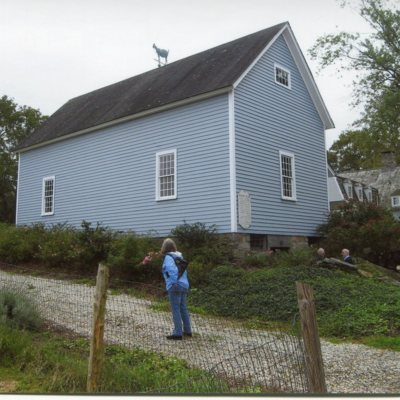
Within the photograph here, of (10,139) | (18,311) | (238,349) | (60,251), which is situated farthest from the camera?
(10,139)

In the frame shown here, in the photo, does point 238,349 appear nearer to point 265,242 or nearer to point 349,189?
point 265,242

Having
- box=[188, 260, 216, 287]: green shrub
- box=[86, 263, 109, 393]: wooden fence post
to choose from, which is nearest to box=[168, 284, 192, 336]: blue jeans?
box=[86, 263, 109, 393]: wooden fence post

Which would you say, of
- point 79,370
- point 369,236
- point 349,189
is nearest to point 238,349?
point 79,370

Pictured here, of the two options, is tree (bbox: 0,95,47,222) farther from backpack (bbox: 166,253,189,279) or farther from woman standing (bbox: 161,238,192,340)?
backpack (bbox: 166,253,189,279)

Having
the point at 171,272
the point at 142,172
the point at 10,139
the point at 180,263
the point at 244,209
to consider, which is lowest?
the point at 171,272

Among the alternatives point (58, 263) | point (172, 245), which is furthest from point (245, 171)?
point (172, 245)

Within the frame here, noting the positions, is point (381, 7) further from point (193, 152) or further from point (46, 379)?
point (46, 379)

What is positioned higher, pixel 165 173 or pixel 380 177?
pixel 380 177

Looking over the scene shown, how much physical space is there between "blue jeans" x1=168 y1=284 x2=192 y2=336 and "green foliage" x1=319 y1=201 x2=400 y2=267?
8.31m

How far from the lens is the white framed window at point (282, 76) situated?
15148mm

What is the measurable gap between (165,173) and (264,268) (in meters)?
4.60

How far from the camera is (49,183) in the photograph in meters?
18.5

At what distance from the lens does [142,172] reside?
585 inches

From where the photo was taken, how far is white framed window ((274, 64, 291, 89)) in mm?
15148
